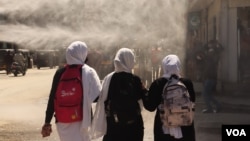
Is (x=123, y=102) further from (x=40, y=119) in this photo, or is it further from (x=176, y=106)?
(x=40, y=119)

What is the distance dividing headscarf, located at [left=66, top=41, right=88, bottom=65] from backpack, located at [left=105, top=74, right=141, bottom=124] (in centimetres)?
43

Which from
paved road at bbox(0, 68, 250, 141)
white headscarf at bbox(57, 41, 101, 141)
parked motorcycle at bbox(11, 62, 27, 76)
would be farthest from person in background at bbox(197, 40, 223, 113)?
parked motorcycle at bbox(11, 62, 27, 76)

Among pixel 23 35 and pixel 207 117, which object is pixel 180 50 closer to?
pixel 23 35

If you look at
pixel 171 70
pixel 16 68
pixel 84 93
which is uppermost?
pixel 171 70

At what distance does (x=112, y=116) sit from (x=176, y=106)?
0.65 m

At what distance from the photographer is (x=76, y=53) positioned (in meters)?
4.92

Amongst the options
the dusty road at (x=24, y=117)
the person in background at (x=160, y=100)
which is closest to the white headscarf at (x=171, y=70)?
the person in background at (x=160, y=100)

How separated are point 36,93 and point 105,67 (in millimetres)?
3641

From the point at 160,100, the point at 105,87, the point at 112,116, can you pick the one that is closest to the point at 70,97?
the point at 105,87

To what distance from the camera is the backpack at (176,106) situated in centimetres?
464

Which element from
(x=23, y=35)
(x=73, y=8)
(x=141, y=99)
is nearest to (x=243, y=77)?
(x=73, y=8)

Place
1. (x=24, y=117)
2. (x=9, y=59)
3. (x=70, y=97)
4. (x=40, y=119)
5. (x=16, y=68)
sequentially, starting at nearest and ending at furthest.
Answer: (x=70, y=97) < (x=40, y=119) < (x=24, y=117) < (x=16, y=68) < (x=9, y=59)

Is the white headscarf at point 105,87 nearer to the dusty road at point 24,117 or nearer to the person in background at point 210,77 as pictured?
the dusty road at point 24,117

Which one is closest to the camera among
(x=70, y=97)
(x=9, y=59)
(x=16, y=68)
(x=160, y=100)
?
(x=160, y=100)
